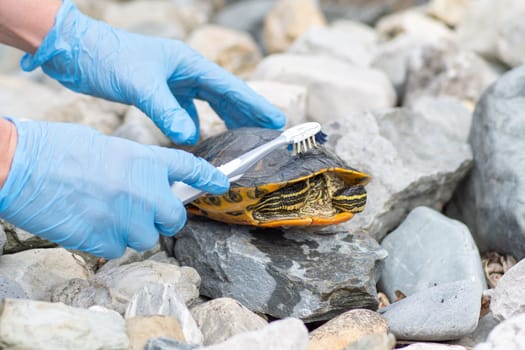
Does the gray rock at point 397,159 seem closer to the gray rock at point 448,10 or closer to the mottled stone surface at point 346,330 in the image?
the mottled stone surface at point 346,330

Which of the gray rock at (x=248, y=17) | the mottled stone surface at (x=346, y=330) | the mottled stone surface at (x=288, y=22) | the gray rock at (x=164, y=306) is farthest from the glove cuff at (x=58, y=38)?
the gray rock at (x=248, y=17)

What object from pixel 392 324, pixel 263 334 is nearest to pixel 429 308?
pixel 392 324

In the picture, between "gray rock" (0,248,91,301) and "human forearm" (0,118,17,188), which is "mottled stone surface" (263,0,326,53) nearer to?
"gray rock" (0,248,91,301)

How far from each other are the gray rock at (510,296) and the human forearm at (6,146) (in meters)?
1.57

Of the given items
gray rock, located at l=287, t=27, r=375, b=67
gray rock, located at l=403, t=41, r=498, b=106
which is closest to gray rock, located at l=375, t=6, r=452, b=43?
gray rock, located at l=287, t=27, r=375, b=67

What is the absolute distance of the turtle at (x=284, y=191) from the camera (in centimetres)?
234

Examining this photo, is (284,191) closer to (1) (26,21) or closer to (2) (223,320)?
(2) (223,320)

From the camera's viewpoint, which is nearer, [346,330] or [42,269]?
[346,330]

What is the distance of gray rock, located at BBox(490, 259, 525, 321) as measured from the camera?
2096 mm

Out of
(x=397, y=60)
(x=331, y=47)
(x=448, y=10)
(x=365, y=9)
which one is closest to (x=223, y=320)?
(x=397, y=60)

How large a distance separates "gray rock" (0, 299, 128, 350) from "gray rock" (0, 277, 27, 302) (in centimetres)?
32

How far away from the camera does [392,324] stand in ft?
7.07

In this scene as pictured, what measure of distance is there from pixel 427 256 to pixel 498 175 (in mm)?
550

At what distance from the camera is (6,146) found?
2.01 meters
